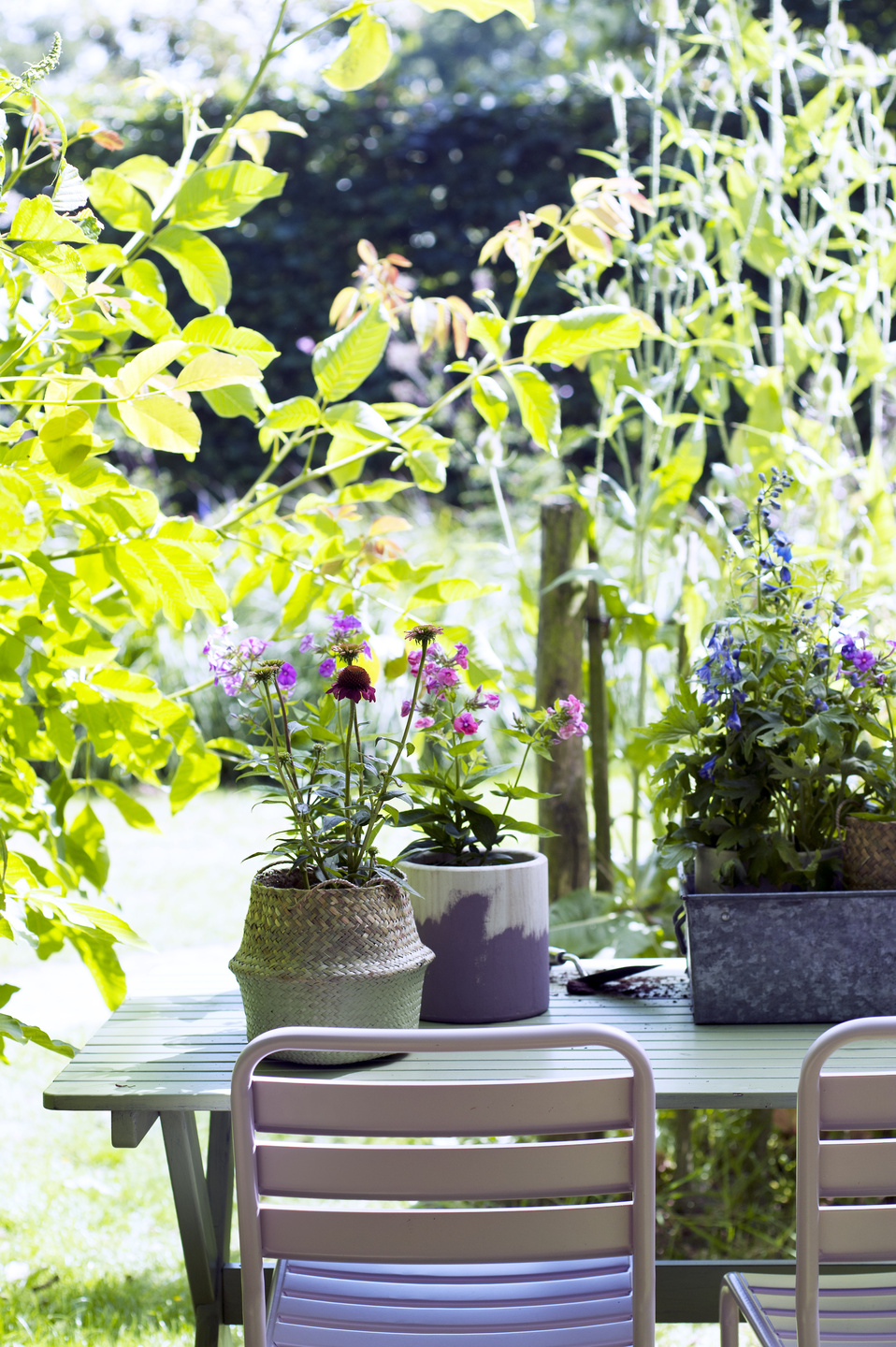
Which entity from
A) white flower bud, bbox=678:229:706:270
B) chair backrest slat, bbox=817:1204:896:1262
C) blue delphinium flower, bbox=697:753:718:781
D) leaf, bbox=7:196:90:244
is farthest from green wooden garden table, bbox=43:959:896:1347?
white flower bud, bbox=678:229:706:270

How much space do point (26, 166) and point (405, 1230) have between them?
3.19 ft

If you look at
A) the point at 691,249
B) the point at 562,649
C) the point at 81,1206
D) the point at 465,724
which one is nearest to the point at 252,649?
the point at 465,724

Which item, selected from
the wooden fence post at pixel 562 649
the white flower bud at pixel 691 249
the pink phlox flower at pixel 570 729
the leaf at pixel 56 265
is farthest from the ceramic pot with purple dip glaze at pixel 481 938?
the white flower bud at pixel 691 249

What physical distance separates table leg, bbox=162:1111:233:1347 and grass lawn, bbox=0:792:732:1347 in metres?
0.21

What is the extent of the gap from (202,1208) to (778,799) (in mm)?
724

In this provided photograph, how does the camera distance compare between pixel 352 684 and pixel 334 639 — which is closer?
pixel 352 684

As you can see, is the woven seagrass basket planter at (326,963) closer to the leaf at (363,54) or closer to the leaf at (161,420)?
the leaf at (161,420)

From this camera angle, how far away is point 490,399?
133cm

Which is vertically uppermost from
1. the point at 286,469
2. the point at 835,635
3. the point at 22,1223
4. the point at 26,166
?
the point at 286,469

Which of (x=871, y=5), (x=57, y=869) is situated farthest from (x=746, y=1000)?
(x=871, y=5)

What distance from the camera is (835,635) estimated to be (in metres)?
1.36

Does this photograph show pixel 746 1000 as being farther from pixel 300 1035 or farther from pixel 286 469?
pixel 286 469

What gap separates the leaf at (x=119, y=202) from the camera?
1.30 meters

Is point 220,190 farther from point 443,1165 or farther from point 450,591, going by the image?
point 443,1165
